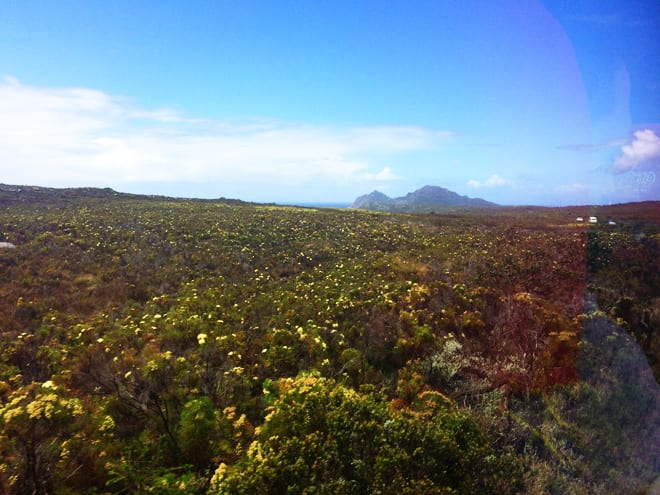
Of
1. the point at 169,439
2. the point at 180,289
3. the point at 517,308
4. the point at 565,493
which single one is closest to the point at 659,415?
the point at 565,493

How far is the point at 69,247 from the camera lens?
21.3 metres

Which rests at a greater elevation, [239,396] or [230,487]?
[230,487]

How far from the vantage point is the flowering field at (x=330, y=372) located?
4727 millimetres

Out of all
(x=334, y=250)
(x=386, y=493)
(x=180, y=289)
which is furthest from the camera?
(x=334, y=250)

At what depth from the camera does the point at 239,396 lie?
24.9ft

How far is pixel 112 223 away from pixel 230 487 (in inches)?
1221

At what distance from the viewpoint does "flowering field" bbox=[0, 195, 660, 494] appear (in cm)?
473

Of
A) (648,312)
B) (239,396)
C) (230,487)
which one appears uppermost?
(648,312)

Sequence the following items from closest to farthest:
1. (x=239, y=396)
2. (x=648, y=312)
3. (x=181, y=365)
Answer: (x=239, y=396)
(x=181, y=365)
(x=648, y=312)

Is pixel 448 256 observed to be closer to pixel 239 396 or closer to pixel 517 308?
pixel 517 308

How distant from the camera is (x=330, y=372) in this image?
337 inches

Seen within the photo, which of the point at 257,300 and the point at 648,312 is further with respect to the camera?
the point at 257,300

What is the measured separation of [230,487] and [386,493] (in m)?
1.89

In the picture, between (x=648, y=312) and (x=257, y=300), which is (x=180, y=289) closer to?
(x=257, y=300)
